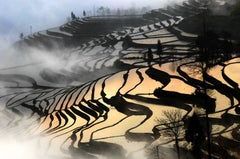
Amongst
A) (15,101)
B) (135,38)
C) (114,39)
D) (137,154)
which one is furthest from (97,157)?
(114,39)

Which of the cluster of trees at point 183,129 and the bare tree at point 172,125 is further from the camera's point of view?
the bare tree at point 172,125

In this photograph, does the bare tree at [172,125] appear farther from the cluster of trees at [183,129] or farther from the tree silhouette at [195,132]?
the tree silhouette at [195,132]

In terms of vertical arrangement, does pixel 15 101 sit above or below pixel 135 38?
below

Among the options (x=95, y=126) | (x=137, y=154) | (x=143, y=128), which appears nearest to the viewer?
(x=137, y=154)

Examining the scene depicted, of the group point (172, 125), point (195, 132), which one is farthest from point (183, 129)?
point (195, 132)

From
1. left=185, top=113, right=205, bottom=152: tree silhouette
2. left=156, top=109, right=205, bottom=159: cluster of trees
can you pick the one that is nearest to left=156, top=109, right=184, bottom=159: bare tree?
left=156, top=109, right=205, bottom=159: cluster of trees

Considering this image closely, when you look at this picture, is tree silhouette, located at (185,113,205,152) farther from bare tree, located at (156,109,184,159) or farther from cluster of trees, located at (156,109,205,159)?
bare tree, located at (156,109,184,159)

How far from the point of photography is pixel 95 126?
20953 mm

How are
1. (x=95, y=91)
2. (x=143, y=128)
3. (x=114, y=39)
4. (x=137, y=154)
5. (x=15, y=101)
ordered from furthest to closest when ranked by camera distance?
(x=114, y=39) → (x=15, y=101) → (x=95, y=91) → (x=143, y=128) → (x=137, y=154)

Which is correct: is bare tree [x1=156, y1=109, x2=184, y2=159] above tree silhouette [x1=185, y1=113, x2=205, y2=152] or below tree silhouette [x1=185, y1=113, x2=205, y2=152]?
below

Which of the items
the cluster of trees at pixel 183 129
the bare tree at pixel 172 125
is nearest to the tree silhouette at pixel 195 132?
the cluster of trees at pixel 183 129

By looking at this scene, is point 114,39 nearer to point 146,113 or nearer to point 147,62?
point 147,62

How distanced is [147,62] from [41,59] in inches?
735

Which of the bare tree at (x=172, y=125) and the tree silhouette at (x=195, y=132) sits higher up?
the tree silhouette at (x=195, y=132)
